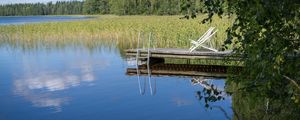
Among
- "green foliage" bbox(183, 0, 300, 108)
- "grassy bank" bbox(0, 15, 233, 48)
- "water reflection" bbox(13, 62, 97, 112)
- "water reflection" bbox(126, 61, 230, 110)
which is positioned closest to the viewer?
"green foliage" bbox(183, 0, 300, 108)

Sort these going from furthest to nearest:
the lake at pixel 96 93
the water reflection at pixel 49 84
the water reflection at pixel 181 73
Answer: the water reflection at pixel 181 73 → the water reflection at pixel 49 84 → the lake at pixel 96 93

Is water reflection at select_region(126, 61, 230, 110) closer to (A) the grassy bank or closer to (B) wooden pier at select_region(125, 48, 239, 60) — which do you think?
(B) wooden pier at select_region(125, 48, 239, 60)

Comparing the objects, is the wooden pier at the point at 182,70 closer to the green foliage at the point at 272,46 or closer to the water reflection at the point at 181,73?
the water reflection at the point at 181,73

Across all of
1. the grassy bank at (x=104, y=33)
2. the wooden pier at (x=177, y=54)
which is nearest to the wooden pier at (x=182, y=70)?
the wooden pier at (x=177, y=54)

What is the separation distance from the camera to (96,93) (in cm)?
1554

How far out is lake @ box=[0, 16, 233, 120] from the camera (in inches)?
498

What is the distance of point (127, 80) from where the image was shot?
17.9 meters

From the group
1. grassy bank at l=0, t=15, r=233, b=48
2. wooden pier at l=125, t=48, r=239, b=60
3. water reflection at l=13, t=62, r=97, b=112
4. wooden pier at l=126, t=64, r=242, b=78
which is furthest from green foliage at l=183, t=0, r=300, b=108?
grassy bank at l=0, t=15, r=233, b=48

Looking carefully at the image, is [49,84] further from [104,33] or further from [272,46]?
[104,33]

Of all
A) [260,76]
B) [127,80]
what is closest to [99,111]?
[127,80]

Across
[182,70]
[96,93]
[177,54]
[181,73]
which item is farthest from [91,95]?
[177,54]

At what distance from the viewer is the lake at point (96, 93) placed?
12.7 m

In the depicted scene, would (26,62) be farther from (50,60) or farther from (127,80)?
(127,80)

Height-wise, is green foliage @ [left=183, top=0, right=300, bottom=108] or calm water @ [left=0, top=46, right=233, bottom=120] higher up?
green foliage @ [left=183, top=0, right=300, bottom=108]
